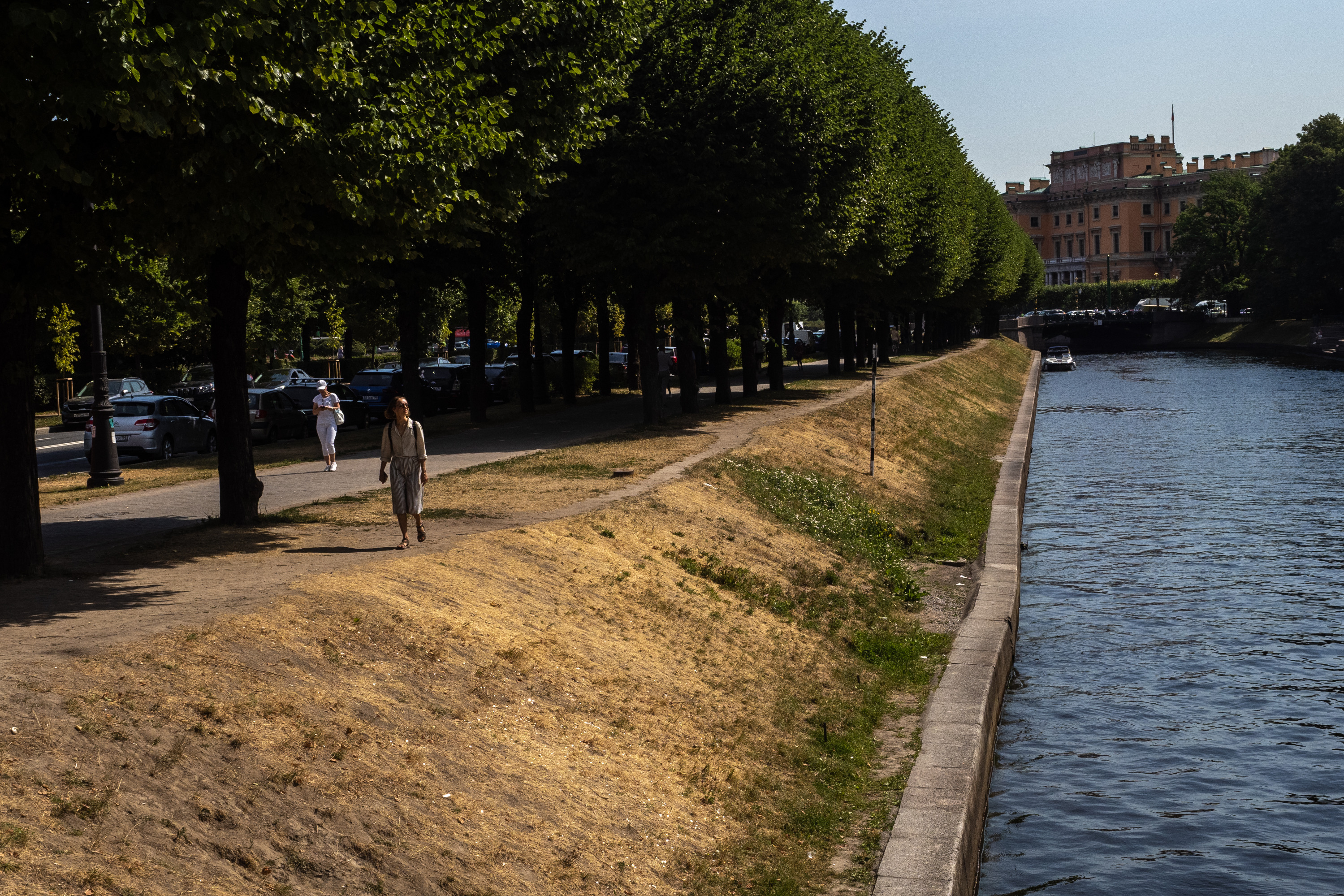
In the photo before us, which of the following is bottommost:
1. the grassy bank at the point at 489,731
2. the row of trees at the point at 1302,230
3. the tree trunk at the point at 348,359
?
the grassy bank at the point at 489,731

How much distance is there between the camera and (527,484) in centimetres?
1844

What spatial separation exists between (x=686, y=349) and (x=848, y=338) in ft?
77.7

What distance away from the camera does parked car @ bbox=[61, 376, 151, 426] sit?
42.4m

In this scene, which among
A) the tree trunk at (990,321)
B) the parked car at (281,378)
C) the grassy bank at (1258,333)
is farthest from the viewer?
the tree trunk at (990,321)

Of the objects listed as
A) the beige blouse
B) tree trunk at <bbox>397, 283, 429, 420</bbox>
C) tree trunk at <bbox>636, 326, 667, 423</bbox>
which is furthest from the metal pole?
tree trunk at <bbox>397, 283, 429, 420</bbox>

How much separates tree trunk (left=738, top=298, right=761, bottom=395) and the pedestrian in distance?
72.7ft

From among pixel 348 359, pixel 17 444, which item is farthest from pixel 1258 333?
pixel 17 444

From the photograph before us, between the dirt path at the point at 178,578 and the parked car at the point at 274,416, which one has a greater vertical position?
the parked car at the point at 274,416

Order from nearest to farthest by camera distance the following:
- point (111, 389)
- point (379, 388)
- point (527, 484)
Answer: point (527, 484), point (379, 388), point (111, 389)

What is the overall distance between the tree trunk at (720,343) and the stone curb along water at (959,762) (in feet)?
54.2

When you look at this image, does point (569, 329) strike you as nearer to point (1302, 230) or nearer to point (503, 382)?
point (503, 382)

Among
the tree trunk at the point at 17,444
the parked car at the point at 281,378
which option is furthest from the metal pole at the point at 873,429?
the parked car at the point at 281,378

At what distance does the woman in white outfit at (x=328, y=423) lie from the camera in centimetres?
2248

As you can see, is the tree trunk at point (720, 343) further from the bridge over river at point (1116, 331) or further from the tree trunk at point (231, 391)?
the bridge over river at point (1116, 331)
